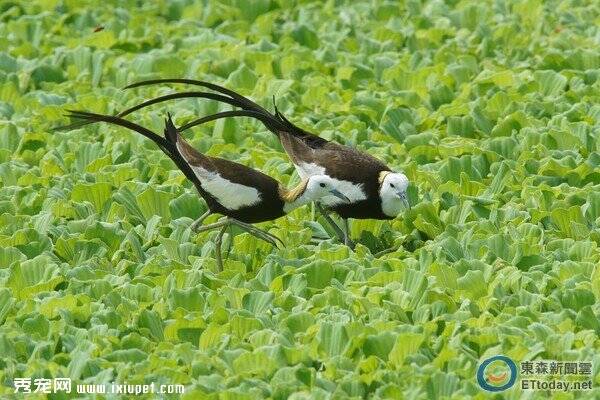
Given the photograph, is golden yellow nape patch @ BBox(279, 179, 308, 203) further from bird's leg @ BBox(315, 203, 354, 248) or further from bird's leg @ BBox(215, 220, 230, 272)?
bird's leg @ BBox(315, 203, 354, 248)

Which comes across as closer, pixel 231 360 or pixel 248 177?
pixel 231 360

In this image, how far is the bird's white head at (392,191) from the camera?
695 centimetres


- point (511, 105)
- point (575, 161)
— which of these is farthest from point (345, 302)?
point (511, 105)

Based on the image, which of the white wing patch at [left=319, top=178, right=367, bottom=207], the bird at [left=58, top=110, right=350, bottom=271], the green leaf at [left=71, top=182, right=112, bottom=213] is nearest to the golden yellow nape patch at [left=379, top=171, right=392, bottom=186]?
the white wing patch at [left=319, top=178, right=367, bottom=207]

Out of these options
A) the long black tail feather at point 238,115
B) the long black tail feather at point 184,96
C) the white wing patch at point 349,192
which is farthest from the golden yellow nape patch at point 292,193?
the long black tail feather at point 184,96

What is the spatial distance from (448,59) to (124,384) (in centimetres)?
472

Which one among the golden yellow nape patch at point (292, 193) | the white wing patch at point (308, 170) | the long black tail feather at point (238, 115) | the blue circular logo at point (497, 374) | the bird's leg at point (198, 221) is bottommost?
the blue circular logo at point (497, 374)

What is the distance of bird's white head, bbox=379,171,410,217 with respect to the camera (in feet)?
22.8

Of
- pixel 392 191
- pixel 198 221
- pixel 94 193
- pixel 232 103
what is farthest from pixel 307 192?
pixel 94 193

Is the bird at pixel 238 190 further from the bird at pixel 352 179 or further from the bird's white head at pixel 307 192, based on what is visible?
the bird at pixel 352 179

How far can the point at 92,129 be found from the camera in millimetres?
8766

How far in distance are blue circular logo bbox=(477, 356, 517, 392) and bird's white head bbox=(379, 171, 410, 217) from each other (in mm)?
1503

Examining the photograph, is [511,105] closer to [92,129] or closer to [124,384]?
[92,129]

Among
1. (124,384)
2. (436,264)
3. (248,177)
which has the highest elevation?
(248,177)
